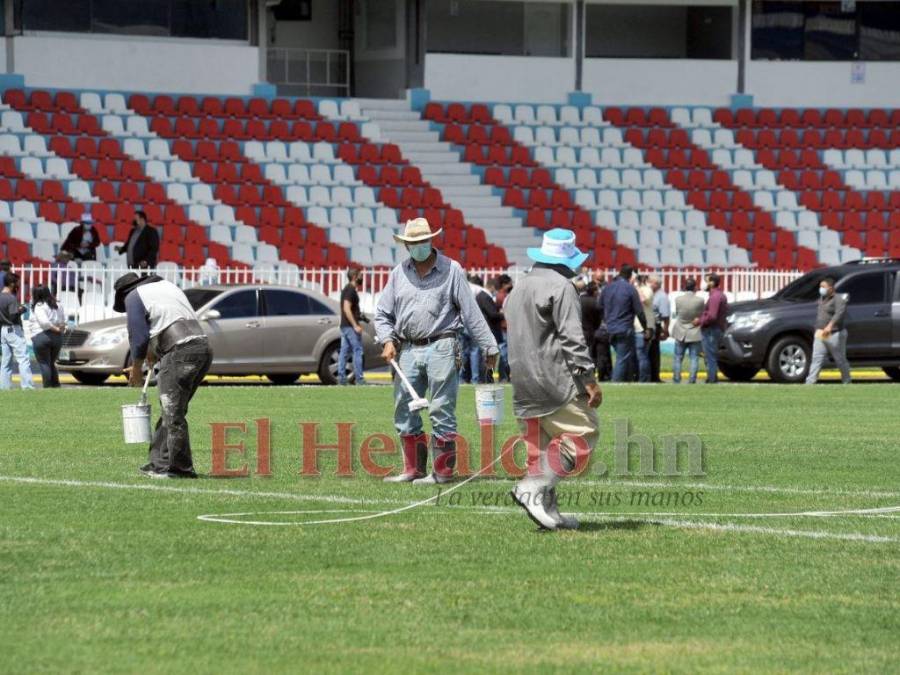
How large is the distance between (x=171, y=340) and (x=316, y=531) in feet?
10.4

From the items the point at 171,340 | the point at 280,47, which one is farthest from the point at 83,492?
the point at 280,47

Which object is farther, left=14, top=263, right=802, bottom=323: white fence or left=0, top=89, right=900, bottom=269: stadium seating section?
left=0, top=89, right=900, bottom=269: stadium seating section

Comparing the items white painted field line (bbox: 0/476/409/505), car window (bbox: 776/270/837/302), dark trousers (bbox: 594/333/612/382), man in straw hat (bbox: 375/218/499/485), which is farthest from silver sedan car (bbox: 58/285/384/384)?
man in straw hat (bbox: 375/218/499/485)

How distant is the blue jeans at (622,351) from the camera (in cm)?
2744

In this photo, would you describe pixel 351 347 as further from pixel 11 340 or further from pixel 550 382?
pixel 550 382

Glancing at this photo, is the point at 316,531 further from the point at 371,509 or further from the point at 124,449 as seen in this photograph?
the point at 124,449

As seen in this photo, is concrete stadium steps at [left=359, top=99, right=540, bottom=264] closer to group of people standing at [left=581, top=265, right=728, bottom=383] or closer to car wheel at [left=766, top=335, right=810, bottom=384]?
group of people standing at [left=581, top=265, right=728, bottom=383]

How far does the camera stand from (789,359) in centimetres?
2800

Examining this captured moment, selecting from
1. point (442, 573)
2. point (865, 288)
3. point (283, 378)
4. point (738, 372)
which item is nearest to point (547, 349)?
point (442, 573)

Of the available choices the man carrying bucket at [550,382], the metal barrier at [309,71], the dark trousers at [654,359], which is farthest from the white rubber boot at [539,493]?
the metal barrier at [309,71]

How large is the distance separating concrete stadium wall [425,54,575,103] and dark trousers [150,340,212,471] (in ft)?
99.3

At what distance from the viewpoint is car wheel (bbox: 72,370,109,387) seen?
85.7 ft

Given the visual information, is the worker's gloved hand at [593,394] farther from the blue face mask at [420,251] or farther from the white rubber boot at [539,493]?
the blue face mask at [420,251]

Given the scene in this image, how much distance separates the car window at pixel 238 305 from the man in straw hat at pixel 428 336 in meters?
13.9
